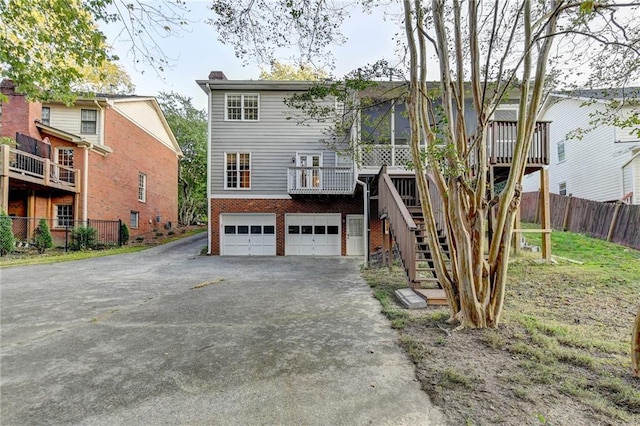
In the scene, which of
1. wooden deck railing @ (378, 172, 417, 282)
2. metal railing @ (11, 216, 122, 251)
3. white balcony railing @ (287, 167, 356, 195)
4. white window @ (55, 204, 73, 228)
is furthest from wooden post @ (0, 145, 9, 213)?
wooden deck railing @ (378, 172, 417, 282)

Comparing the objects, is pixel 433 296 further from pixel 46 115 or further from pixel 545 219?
pixel 46 115

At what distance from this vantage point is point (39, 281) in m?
7.32

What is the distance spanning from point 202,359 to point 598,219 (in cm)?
1384

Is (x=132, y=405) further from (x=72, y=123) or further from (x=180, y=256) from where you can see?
(x=72, y=123)

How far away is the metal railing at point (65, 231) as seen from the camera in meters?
12.4

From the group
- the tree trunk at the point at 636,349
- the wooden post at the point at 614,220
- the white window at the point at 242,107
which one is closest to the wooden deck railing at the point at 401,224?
the tree trunk at the point at 636,349

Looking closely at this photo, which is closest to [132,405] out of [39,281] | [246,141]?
[39,281]

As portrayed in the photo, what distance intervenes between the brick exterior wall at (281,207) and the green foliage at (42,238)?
604 cm

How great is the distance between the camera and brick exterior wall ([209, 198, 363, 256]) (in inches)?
520

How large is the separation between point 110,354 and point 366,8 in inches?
221

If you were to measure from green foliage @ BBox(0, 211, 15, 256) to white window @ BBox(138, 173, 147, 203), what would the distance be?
7347mm

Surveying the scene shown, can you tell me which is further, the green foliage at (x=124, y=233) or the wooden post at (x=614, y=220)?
the green foliage at (x=124, y=233)

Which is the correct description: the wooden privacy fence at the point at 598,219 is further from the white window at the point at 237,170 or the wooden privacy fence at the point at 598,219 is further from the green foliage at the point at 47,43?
the green foliage at the point at 47,43

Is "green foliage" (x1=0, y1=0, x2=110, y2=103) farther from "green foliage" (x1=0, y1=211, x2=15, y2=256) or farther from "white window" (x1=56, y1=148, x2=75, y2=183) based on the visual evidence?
"white window" (x1=56, y1=148, x2=75, y2=183)
